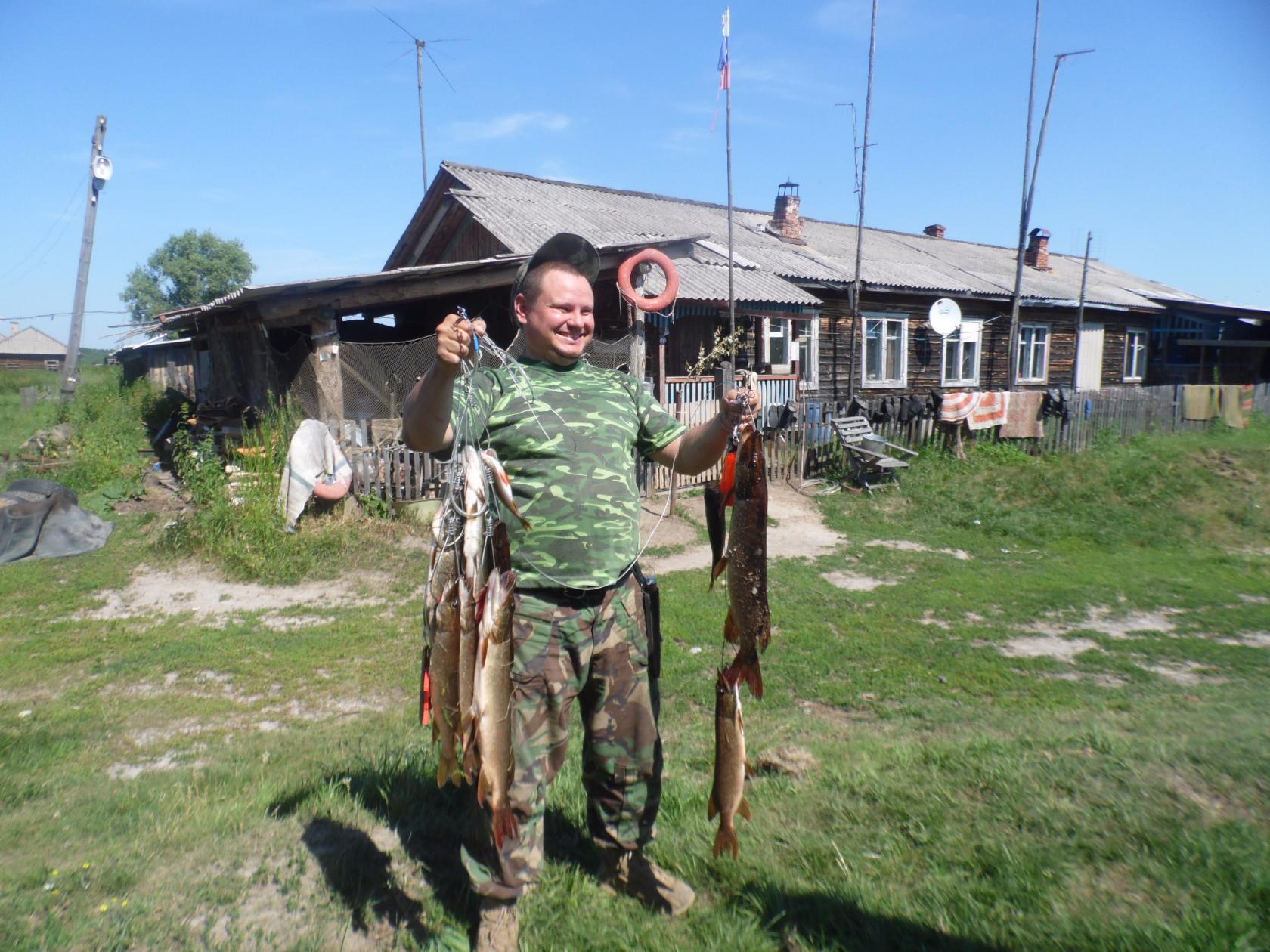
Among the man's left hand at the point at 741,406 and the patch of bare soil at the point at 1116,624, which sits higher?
the man's left hand at the point at 741,406

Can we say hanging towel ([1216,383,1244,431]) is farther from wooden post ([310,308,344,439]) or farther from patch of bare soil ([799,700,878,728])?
wooden post ([310,308,344,439])

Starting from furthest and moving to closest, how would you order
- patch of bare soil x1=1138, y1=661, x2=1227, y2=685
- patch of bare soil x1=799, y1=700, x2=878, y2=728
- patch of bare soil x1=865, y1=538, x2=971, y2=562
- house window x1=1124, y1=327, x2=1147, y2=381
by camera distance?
house window x1=1124, y1=327, x2=1147, y2=381 < patch of bare soil x1=865, y1=538, x2=971, y2=562 < patch of bare soil x1=1138, y1=661, x2=1227, y2=685 < patch of bare soil x1=799, y1=700, x2=878, y2=728

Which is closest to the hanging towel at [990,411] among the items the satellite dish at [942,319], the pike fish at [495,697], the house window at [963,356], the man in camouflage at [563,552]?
the satellite dish at [942,319]

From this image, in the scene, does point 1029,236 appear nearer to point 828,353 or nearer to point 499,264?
point 828,353

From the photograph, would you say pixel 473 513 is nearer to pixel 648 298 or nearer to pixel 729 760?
pixel 729 760

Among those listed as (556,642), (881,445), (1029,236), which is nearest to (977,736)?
(556,642)

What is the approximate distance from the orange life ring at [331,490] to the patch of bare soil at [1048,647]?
274 inches

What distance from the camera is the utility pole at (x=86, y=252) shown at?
2028 cm

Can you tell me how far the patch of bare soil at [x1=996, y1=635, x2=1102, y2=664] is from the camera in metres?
6.57

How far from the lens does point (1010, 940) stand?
101 inches

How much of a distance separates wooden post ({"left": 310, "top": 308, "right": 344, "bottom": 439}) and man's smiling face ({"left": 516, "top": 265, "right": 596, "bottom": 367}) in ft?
27.1

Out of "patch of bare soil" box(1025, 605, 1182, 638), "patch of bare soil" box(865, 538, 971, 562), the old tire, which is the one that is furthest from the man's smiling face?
the old tire

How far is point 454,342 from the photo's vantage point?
2168mm

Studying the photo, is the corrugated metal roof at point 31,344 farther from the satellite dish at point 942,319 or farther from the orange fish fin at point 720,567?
the orange fish fin at point 720,567
